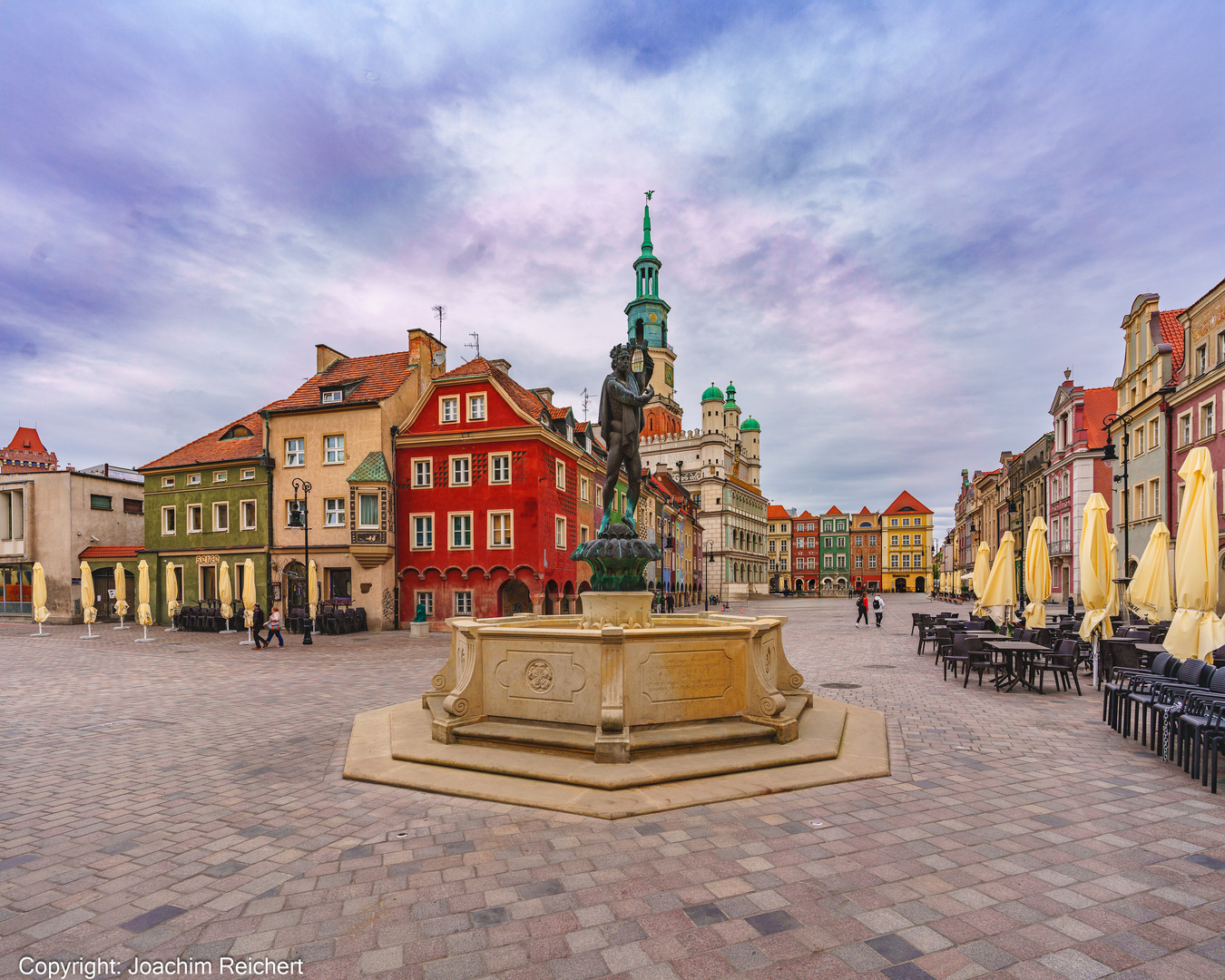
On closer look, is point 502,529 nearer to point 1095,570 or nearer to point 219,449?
point 219,449

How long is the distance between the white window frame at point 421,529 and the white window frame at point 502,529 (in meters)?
2.97

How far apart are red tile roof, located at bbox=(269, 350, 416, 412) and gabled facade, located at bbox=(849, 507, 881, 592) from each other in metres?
108

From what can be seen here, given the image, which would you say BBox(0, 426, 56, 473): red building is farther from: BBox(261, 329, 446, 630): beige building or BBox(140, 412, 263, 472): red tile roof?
BBox(261, 329, 446, 630): beige building

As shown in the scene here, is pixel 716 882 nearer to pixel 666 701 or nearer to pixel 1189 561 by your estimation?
pixel 666 701

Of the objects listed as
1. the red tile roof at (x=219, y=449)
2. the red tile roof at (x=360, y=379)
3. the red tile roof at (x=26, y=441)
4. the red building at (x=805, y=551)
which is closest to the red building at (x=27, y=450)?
the red tile roof at (x=26, y=441)

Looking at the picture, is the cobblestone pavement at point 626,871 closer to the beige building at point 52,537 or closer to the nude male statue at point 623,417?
the nude male statue at point 623,417

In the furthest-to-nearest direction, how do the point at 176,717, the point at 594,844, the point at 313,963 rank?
1. the point at 176,717
2. the point at 594,844
3. the point at 313,963

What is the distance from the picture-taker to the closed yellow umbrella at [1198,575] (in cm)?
844

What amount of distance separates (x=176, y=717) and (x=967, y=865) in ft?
35.1

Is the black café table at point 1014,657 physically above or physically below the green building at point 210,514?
below

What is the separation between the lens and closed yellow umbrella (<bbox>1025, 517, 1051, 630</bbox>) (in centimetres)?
1528

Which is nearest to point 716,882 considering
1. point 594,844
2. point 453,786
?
point 594,844

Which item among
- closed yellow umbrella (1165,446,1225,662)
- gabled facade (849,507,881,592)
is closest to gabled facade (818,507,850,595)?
gabled facade (849,507,881,592)

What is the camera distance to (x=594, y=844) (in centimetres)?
498
